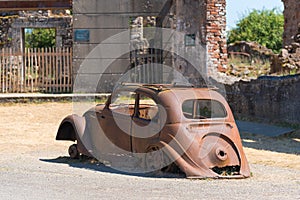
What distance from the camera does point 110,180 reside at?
26.6ft

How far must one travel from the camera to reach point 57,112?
1812cm

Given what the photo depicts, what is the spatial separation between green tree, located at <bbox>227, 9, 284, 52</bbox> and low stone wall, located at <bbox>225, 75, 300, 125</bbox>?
21319 millimetres

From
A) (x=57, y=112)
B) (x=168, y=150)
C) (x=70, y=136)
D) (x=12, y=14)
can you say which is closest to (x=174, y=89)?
(x=168, y=150)

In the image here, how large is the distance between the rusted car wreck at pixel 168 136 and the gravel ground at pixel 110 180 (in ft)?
0.86

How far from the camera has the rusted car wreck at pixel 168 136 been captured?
8.27m

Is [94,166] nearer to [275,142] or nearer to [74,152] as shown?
[74,152]

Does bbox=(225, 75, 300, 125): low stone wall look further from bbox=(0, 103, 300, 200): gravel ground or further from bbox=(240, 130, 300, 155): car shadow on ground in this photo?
bbox=(0, 103, 300, 200): gravel ground

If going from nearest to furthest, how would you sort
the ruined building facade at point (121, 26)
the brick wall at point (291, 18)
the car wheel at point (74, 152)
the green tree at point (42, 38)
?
1. the car wheel at point (74, 152)
2. the ruined building facade at point (121, 26)
3. the brick wall at point (291, 18)
4. the green tree at point (42, 38)

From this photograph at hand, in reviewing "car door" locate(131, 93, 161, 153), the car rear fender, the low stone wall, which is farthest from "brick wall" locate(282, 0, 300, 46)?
"car door" locate(131, 93, 161, 153)

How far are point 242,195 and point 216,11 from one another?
11754mm

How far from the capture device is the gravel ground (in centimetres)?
720

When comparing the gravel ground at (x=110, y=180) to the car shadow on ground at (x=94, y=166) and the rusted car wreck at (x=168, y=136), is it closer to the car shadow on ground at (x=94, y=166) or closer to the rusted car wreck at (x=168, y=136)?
the car shadow on ground at (x=94, y=166)

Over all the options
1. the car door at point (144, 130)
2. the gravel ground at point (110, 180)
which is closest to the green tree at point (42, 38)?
the gravel ground at point (110, 180)

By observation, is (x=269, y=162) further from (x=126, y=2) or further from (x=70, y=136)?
(x=126, y=2)
